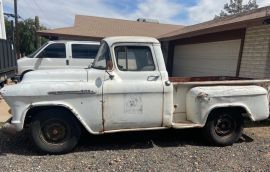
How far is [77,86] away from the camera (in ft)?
16.7

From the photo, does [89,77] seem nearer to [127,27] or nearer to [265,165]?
[265,165]

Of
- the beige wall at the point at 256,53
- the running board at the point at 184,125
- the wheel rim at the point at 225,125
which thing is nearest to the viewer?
the running board at the point at 184,125

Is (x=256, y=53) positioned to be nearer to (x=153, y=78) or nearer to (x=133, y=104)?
(x=153, y=78)

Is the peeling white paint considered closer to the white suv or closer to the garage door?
the garage door

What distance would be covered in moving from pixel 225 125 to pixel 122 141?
2055 millimetres

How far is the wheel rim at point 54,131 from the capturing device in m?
5.16

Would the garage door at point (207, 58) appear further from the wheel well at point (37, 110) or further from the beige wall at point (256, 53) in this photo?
the wheel well at point (37, 110)

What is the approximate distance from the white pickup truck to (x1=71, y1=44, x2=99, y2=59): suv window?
21.8 ft

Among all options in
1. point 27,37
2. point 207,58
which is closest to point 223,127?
point 207,58

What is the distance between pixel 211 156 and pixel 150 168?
125 cm

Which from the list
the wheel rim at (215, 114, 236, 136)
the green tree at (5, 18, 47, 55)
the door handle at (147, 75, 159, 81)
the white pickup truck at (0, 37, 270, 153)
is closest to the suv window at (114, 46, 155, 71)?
the white pickup truck at (0, 37, 270, 153)

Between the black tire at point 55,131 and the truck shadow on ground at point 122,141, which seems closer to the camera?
the black tire at point 55,131

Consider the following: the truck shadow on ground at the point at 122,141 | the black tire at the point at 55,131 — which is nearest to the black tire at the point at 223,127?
the truck shadow on ground at the point at 122,141

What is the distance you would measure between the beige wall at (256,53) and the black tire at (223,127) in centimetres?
396
